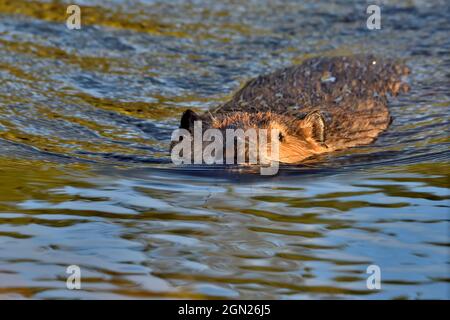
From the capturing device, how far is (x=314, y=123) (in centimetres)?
676

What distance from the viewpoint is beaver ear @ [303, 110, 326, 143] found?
6746mm

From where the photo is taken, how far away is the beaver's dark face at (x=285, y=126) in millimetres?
6543

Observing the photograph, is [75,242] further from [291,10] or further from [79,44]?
[291,10]

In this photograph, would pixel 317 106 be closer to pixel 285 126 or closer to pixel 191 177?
pixel 285 126

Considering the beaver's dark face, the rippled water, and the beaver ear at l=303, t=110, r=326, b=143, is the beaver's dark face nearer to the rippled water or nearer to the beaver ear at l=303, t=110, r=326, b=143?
the beaver ear at l=303, t=110, r=326, b=143

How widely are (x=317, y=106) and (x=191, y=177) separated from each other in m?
2.09

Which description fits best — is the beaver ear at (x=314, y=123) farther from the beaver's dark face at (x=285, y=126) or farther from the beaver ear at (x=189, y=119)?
the beaver ear at (x=189, y=119)

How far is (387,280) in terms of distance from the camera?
160 inches

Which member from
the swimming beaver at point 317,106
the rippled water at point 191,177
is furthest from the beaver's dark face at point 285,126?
the rippled water at point 191,177

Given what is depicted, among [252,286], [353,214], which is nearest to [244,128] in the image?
[353,214]

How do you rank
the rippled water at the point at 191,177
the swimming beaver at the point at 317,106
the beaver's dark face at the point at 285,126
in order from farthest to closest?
the swimming beaver at the point at 317,106 < the beaver's dark face at the point at 285,126 < the rippled water at the point at 191,177

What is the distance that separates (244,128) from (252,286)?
260 cm

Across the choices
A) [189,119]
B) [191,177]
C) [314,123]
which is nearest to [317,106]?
[314,123]
